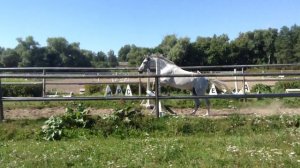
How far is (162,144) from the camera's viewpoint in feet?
24.0

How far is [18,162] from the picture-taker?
244 inches

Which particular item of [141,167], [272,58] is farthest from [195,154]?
[272,58]

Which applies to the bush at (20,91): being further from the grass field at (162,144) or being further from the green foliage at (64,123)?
the green foliage at (64,123)

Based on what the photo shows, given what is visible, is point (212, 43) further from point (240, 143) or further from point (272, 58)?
point (240, 143)

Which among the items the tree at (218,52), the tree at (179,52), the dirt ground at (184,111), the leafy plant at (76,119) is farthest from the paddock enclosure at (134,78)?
the tree at (218,52)

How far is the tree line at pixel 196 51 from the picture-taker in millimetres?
92188

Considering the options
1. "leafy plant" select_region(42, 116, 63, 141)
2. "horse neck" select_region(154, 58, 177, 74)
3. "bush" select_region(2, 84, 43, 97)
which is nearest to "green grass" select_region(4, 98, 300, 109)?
"horse neck" select_region(154, 58, 177, 74)

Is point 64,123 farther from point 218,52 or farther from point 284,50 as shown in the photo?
point 284,50

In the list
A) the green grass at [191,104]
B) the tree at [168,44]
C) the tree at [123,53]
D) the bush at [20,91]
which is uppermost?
the tree at [123,53]

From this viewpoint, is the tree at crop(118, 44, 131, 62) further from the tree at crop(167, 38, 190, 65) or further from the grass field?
the grass field

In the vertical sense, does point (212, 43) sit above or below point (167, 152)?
above

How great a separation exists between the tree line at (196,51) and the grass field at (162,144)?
249ft

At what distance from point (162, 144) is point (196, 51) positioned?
86.9m

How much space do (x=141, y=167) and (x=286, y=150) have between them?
2.42 meters
